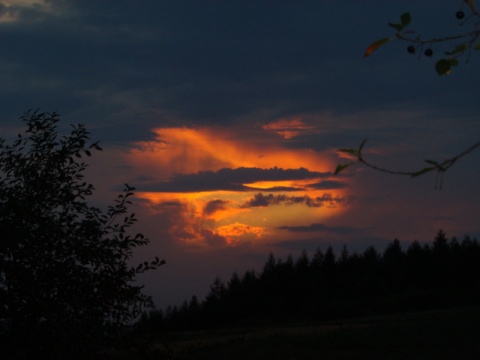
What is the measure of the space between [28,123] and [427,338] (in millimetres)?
19276

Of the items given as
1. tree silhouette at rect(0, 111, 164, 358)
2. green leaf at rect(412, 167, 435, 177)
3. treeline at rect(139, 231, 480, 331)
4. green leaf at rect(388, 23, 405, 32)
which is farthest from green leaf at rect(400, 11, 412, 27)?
treeline at rect(139, 231, 480, 331)

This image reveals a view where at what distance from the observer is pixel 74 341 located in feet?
39.9

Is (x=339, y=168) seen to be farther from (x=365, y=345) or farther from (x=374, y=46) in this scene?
(x=365, y=345)

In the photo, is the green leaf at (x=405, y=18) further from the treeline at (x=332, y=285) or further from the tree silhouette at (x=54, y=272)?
the treeline at (x=332, y=285)

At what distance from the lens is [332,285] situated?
9369 centimetres

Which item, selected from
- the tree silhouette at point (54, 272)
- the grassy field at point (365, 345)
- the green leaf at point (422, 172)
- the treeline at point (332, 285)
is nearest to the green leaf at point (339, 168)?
the green leaf at point (422, 172)

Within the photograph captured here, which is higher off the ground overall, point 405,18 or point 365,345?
point 405,18

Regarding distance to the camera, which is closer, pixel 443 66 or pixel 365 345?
pixel 443 66

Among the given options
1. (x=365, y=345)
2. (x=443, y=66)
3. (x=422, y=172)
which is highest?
(x=443, y=66)

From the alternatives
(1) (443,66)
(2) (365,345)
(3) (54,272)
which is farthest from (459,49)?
(2) (365,345)

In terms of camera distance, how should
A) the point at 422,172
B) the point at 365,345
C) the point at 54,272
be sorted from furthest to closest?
1. the point at 365,345
2. the point at 54,272
3. the point at 422,172

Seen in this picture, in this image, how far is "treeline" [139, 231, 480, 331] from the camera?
82156 mm

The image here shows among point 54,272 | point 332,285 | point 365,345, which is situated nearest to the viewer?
point 54,272

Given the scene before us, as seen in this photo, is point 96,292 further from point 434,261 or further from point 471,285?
point 434,261
